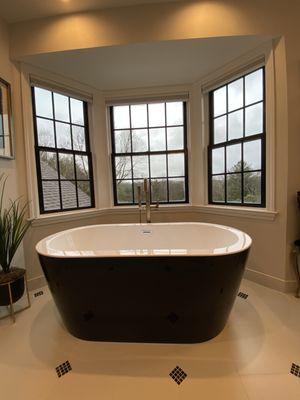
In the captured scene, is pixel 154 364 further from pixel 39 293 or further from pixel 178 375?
pixel 39 293

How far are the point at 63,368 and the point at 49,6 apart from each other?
2990mm

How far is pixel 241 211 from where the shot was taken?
2.37 meters

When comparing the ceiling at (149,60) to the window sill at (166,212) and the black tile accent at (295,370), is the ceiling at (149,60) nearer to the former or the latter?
the window sill at (166,212)

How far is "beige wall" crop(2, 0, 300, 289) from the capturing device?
193 centimetres

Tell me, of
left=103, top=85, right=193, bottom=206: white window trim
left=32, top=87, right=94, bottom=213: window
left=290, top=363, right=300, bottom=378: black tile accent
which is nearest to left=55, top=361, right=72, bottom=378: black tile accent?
left=290, top=363, right=300, bottom=378: black tile accent

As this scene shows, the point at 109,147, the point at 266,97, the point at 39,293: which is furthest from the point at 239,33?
the point at 39,293

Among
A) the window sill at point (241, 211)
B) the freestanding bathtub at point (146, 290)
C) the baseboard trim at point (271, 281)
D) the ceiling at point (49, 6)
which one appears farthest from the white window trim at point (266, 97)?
the ceiling at point (49, 6)

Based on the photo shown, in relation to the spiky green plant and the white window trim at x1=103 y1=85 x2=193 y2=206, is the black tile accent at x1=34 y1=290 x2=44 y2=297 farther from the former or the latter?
the white window trim at x1=103 y1=85 x2=193 y2=206

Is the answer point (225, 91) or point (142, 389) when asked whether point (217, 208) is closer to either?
point (225, 91)

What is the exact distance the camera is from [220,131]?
2.68 meters

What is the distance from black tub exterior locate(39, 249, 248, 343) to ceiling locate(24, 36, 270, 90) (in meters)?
1.99

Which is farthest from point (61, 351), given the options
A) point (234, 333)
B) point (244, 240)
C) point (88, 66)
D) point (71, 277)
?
point (88, 66)

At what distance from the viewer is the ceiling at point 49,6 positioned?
1967mm

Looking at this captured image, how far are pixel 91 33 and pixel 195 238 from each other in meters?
2.32
